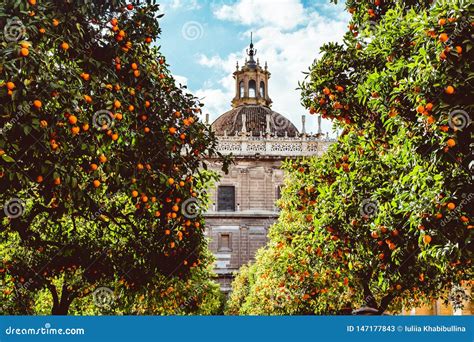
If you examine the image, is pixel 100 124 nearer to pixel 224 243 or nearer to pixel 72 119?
pixel 72 119

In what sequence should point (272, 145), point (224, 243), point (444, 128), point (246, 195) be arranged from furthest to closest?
point (272, 145), point (246, 195), point (224, 243), point (444, 128)

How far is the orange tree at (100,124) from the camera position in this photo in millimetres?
5430

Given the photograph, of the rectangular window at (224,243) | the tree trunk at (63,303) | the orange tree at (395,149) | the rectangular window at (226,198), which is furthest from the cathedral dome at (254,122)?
the orange tree at (395,149)

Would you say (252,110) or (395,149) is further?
(252,110)

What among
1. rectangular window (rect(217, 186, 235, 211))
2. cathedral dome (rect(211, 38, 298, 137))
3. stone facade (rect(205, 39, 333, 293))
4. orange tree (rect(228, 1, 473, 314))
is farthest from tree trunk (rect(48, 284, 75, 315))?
cathedral dome (rect(211, 38, 298, 137))

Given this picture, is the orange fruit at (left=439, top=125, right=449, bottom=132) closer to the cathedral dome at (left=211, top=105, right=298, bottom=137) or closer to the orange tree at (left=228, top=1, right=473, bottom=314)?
the orange tree at (left=228, top=1, right=473, bottom=314)

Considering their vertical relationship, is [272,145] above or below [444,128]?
above

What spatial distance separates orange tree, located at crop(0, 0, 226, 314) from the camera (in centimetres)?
543

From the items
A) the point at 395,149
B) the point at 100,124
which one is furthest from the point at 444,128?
the point at 100,124

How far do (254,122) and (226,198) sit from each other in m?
10.8

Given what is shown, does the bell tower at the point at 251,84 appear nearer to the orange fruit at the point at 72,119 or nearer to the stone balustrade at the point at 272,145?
the stone balustrade at the point at 272,145

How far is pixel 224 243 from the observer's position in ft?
144

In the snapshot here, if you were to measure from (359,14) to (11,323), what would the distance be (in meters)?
7.03

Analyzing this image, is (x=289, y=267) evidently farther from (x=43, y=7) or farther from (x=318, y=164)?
(x=43, y=7)
